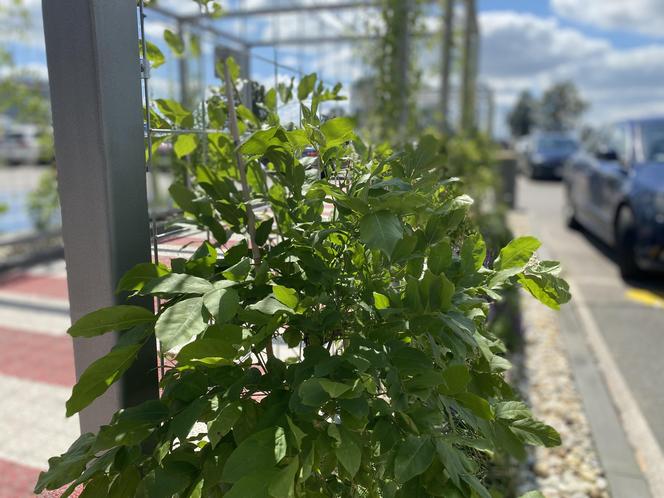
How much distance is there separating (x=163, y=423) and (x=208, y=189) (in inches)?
25.0

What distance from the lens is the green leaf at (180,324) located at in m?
1.06

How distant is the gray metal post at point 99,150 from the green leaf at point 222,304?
1.44ft

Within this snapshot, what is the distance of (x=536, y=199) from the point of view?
14.4 m

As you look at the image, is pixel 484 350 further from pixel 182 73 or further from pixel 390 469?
pixel 182 73

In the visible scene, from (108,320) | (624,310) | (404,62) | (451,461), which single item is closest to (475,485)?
(451,461)

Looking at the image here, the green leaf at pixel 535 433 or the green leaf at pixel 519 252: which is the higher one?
the green leaf at pixel 519 252

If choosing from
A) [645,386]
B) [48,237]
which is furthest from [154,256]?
[48,237]

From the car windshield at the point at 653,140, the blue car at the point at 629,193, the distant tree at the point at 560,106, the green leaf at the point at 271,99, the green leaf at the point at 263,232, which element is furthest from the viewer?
the distant tree at the point at 560,106

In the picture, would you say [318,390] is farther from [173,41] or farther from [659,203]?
[659,203]

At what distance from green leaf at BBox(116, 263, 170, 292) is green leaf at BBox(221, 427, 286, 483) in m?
0.43

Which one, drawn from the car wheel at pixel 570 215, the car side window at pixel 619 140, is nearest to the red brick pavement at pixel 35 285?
the car side window at pixel 619 140

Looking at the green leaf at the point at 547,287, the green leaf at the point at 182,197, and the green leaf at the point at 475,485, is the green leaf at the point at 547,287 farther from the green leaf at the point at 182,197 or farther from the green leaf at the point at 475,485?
the green leaf at the point at 182,197

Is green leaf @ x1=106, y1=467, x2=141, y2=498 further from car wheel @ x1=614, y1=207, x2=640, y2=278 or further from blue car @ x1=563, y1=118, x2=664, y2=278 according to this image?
car wheel @ x1=614, y1=207, x2=640, y2=278

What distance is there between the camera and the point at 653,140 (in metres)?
6.87
